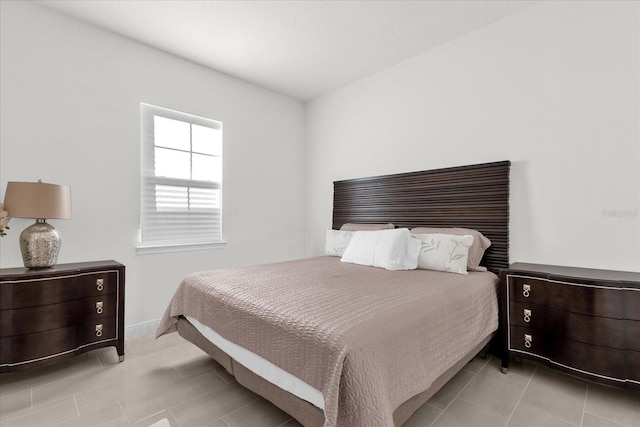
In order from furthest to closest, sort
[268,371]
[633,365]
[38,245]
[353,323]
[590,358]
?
[38,245], [590,358], [633,365], [268,371], [353,323]

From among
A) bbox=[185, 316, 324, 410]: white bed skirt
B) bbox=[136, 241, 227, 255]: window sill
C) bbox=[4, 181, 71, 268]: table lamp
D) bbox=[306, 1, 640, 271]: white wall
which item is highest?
bbox=[306, 1, 640, 271]: white wall

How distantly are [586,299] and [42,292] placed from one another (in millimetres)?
3442

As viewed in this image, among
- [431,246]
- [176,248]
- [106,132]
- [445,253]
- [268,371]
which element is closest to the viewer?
[268,371]

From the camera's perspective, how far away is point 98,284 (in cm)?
226

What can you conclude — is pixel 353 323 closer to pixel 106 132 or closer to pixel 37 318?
pixel 37 318

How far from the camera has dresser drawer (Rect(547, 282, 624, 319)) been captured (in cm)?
173

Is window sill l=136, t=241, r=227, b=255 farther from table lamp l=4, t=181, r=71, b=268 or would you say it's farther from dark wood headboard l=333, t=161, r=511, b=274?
dark wood headboard l=333, t=161, r=511, b=274

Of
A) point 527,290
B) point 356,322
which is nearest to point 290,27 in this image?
point 356,322

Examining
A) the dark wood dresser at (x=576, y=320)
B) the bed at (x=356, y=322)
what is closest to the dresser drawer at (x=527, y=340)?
the dark wood dresser at (x=576, y=320)

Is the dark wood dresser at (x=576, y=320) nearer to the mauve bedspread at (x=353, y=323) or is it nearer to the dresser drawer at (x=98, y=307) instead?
the mauve bedspread at (x=353, y=323)

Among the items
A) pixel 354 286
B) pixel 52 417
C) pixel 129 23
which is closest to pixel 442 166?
pixel 354 286

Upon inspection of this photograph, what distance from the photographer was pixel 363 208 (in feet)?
11.7

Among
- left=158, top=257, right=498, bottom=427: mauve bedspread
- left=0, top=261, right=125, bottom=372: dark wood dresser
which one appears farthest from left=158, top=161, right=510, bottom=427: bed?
left=0, top=261, right=125, bottom=372: dark wood dresser

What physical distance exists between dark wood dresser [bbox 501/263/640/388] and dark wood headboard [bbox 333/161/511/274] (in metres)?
0.50
